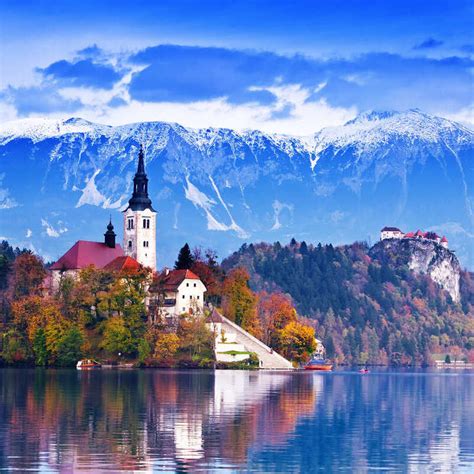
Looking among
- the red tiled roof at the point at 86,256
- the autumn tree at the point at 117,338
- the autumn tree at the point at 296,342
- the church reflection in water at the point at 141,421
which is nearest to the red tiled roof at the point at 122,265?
the red tiled roof at the point at 86,256

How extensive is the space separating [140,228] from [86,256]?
1258cm

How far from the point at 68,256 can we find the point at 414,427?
110 meters

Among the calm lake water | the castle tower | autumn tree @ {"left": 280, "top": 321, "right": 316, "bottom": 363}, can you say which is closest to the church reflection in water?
the calm lake water

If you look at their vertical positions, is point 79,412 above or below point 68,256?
below

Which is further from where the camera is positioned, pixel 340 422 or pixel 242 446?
pixel 340 422

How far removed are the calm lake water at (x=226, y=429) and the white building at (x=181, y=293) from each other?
53151mm

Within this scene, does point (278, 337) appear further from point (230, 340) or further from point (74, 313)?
point (74, 313)

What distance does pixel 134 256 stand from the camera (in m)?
183

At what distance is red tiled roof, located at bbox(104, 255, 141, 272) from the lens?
156m

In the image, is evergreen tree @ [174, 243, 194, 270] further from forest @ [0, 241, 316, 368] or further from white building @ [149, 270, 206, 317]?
forest @ [0, 241, 316, 368]

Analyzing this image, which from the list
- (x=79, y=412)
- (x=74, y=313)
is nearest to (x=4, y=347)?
(x=74, y=313)

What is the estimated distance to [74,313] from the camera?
149375 mm

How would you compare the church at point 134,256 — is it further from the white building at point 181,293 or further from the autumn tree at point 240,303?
the autumn tree at point 240,303

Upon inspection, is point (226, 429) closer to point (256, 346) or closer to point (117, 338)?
point (117, 338)
